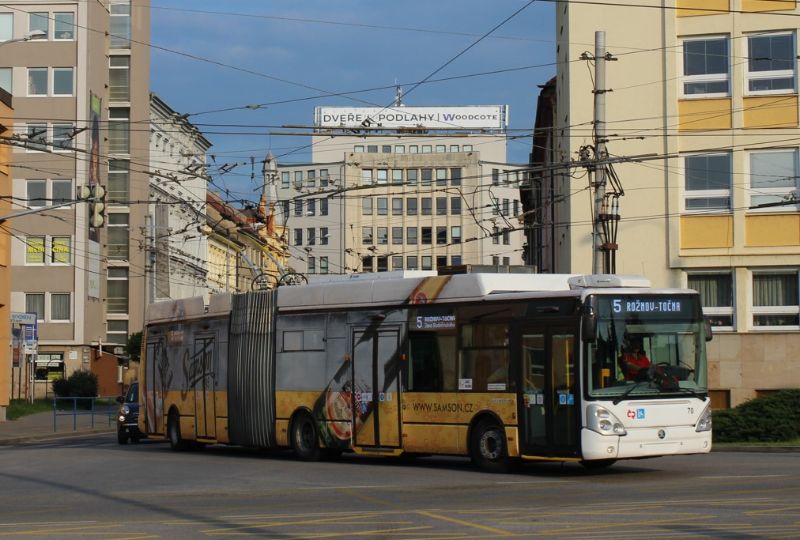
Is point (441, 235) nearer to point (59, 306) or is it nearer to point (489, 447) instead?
point (59, 306)


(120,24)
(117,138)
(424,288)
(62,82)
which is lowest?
(424,288)

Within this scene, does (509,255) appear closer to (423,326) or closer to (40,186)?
(40,186)

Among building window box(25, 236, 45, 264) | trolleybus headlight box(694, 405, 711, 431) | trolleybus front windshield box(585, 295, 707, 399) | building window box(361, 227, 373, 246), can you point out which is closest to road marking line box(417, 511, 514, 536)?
trolleybus front windshield box(585, 295, 707, 399)

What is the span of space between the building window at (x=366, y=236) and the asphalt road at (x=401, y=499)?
102792 millimetres

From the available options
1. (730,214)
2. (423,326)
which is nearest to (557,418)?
(423,326)

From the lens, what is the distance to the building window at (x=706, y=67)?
37250 mm

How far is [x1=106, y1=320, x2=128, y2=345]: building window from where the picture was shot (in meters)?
84.0

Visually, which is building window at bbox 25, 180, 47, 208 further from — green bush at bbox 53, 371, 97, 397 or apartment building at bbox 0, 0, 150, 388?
green bush at bbox 53, 371, 97, 397

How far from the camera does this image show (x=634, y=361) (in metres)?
18.3

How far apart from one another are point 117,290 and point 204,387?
59.0 meters

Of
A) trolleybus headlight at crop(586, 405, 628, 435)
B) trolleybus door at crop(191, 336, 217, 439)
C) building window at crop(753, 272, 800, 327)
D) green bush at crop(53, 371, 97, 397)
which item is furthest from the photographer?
green bush at crop(53, 371, 97, 397)

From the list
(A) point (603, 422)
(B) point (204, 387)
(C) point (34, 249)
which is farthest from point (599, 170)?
(C) point (34, 249)

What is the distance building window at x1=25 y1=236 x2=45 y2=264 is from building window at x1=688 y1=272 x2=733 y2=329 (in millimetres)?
47013

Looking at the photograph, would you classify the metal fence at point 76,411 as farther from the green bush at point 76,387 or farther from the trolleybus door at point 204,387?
the trolleybus door at point 204,387
